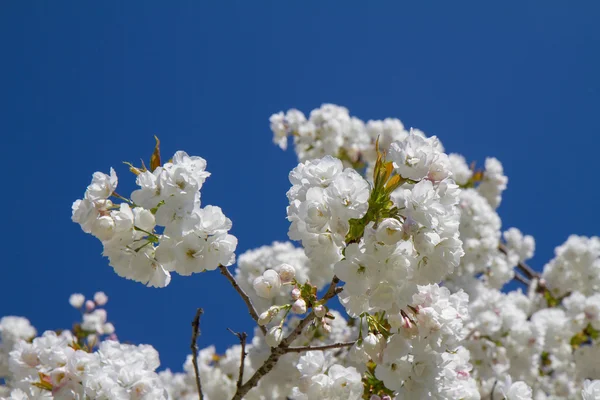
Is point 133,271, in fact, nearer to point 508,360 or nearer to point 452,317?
point 452,317

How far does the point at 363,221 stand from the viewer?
6.88ft

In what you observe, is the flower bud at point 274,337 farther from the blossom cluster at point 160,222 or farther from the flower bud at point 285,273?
the blossom cluster at point 160,222

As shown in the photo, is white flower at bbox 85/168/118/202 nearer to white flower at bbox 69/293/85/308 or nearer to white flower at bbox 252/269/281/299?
white flower at bbox 252/269/281/299

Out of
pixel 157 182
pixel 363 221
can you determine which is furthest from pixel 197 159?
pixel 363 221

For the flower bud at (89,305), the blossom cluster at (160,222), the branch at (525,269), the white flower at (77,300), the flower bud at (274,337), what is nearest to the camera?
the blossom cluster at (160,222)

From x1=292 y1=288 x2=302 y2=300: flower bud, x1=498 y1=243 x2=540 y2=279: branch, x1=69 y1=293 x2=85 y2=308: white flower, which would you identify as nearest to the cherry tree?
x1=292 y1=288 x2=302 y2=300: flower bud

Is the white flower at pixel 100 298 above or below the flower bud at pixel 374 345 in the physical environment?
above

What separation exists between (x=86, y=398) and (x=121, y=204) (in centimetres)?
107

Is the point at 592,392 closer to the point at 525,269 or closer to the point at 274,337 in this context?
the point at 274,337

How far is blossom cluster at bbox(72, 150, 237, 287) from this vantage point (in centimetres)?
206

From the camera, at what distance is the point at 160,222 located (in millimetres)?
2061

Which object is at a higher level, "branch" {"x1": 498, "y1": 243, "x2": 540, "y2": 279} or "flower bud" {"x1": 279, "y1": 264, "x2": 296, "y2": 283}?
"branch" {"x1": 498, "y1": 243, "x2": 540, "y2": 279}

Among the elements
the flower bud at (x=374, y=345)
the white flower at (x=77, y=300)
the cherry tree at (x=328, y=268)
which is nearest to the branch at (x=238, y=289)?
the cherry tree at (x=328, y=268)

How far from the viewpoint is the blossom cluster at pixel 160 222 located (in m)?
2.06
